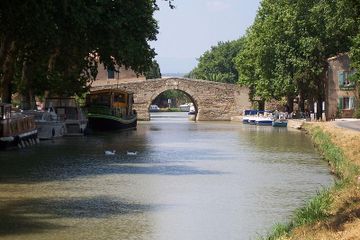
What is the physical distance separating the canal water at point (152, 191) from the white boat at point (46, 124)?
596 cm

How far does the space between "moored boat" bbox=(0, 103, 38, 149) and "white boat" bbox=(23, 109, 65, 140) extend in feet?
13.8

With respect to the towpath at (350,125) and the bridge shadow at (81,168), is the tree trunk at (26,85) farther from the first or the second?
the towpath at (350,125)

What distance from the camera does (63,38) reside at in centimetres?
2950

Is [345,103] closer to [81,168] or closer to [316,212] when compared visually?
[81,168]

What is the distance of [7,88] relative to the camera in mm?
34906

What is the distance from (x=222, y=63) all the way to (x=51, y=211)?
116087mm

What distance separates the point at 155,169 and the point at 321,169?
569 centimetres

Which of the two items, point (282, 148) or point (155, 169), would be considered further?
point (282, 148)

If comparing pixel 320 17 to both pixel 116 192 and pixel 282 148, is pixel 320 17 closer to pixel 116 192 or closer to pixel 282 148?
pixel 282 148

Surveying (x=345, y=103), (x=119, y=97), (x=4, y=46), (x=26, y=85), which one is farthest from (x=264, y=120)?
(x=4, y=46)

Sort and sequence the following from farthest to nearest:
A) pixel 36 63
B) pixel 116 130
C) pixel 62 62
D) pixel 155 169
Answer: pixel 116 130, pixel 62 62, pixel 36 63, pixel 155 169

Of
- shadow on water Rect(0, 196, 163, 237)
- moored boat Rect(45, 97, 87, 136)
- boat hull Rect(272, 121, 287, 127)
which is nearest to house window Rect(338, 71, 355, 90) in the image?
boat hull Rect(272, 121, 287, 127)

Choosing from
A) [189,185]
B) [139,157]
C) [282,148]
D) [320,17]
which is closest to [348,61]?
[320,17]

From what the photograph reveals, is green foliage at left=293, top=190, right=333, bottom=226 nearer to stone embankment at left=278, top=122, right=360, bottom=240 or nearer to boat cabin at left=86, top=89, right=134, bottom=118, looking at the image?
stone embankment at left=278, top=122, right=360, bottom=240
